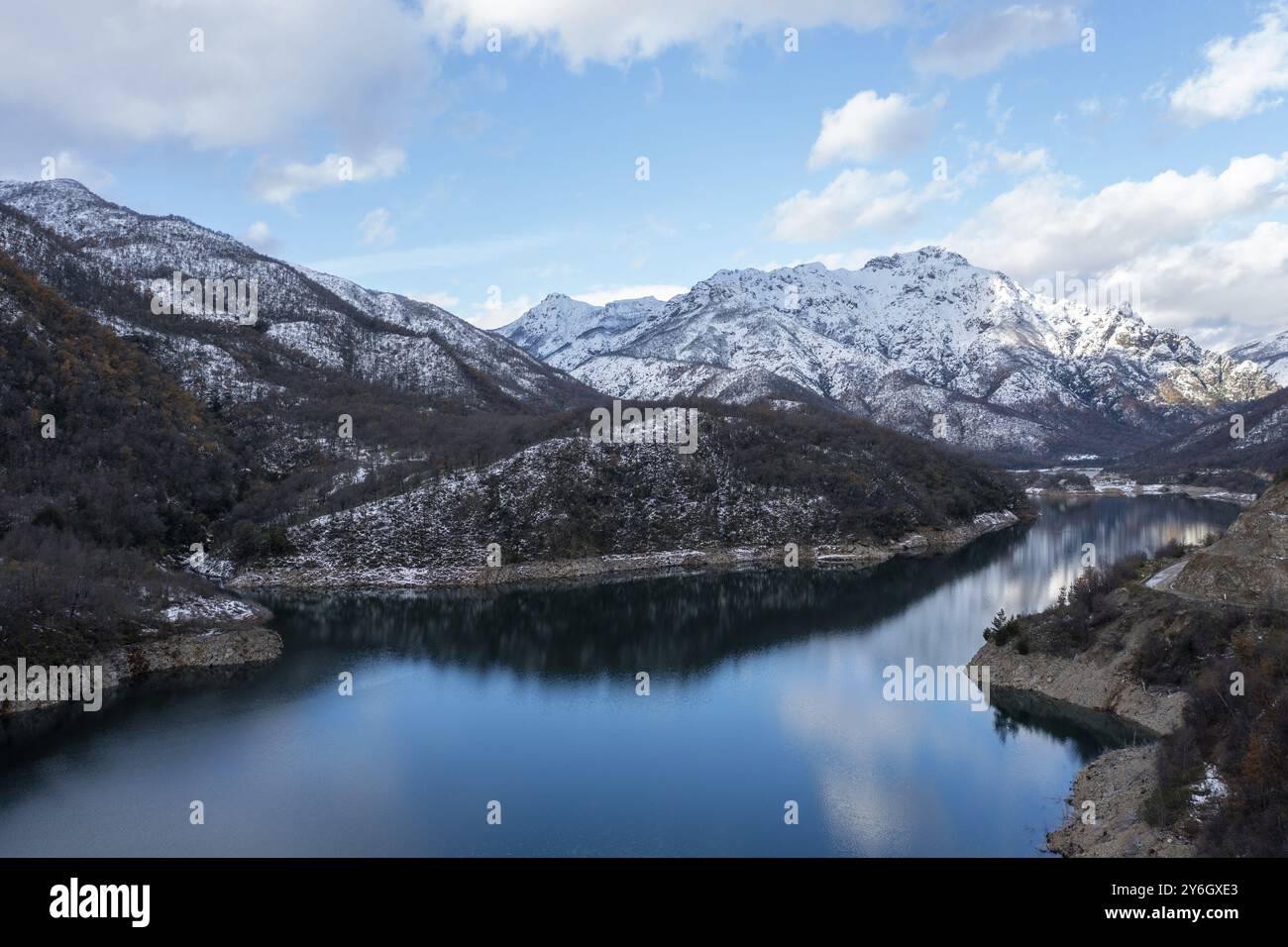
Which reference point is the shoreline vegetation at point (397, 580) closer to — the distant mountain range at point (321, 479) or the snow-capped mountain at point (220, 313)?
the distant mountain range at point (321, 479)

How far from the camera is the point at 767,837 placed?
21594mm

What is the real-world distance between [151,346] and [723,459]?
65025 millimetres

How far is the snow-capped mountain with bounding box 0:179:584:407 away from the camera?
9712 cm

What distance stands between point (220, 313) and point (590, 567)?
270 feet

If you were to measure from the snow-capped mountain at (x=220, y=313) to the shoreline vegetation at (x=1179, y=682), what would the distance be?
280 ft

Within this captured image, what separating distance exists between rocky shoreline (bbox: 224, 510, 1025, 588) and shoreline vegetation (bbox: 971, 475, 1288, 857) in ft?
98.2

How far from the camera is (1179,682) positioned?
94.5 ft

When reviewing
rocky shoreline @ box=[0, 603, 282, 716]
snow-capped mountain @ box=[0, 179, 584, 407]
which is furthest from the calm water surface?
snow-capped mountain @ box=[0, 179, 584, 407]

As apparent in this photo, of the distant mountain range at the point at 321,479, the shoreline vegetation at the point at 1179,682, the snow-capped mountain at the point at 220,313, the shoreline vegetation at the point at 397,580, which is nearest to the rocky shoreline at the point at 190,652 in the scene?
the shoreline vegetation at the point at 397,580
